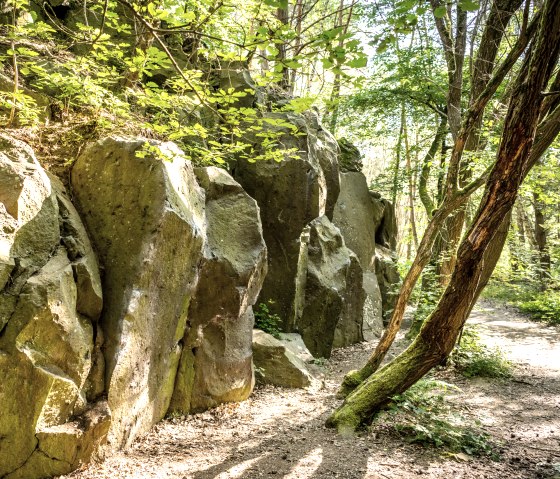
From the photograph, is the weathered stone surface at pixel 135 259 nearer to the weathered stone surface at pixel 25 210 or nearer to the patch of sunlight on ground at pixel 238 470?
the weathered stone surface at pixel 25 210

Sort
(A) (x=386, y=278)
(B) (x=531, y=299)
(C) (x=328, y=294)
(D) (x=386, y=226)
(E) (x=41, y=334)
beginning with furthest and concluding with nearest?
(B) (x=531, y=299), (D) (x=386, y=226), (A) (x=386, y=278), (C) (x=328, y=294), (E) (x=41, y=334)

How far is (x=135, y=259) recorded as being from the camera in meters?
4.82

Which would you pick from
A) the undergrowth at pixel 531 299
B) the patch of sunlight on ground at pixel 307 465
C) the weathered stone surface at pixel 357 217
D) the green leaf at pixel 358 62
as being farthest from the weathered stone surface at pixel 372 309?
the green leaf at pixel 358 62

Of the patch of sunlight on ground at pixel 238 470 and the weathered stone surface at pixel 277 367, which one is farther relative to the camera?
the weathered stone surface at pixel 277 367

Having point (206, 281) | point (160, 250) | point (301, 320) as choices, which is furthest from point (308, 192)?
point (160, 250)

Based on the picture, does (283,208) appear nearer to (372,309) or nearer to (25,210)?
(372,309)

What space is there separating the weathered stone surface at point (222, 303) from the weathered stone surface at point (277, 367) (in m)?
0.64

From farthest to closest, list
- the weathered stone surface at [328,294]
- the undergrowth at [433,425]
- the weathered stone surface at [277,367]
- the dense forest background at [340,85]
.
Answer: the weathered stone surface at [328,294]
the weathered stone surface at [277,367]
the undergrowth at [433,425]
the dense forest background at [340,85]

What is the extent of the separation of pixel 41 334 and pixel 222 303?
291 cm

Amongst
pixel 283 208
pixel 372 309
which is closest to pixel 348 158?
pixel 372 309

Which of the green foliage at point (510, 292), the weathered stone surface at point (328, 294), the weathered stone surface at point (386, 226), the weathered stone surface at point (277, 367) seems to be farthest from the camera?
the green foliage at point (510, 292)

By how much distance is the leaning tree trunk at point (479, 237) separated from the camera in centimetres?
364

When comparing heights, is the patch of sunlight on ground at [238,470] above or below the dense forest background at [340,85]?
below

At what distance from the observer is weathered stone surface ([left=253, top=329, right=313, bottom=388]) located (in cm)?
761
